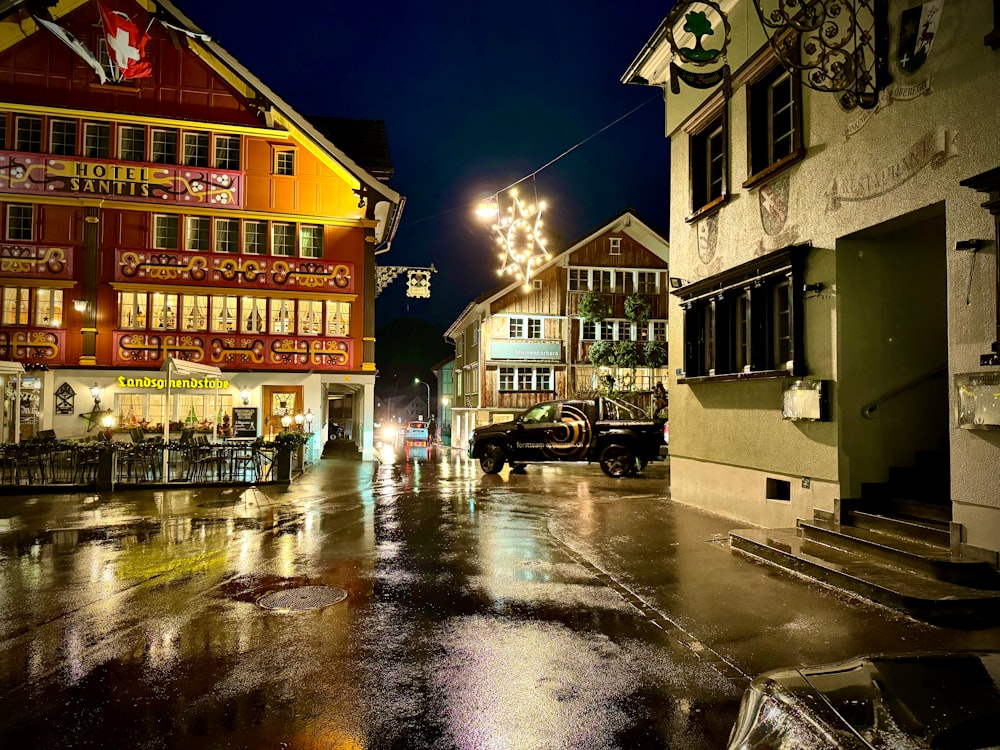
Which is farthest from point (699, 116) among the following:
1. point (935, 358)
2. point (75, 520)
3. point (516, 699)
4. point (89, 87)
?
point (89, 87)

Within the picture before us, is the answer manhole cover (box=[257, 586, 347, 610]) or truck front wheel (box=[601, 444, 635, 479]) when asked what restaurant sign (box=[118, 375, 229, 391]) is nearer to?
truck front wheel (box=[601, 444, 635, 479])

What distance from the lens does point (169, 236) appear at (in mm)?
23234

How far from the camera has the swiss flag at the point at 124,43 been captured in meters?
18.3

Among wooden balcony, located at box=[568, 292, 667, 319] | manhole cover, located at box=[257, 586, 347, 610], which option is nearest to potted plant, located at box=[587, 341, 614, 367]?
wooden balcony, located at box=[568, 292, 667, 319]

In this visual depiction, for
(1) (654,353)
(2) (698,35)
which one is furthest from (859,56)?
(1) (654,353)

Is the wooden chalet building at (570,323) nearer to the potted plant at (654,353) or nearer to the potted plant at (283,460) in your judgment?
the potted plant at (654,353)

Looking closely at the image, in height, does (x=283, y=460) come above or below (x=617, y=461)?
above

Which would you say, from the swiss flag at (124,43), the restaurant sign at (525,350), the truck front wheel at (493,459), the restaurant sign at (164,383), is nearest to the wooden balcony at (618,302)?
the restaurant sign at (525,350)

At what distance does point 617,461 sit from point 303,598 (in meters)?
13.2

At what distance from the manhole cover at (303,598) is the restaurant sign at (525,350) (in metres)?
31.3

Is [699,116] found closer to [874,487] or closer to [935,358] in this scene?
[935,358]

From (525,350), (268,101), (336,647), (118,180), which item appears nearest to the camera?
(336,647)

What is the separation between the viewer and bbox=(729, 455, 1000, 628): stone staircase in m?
5.72

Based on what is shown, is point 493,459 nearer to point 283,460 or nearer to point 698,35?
point 283,460
